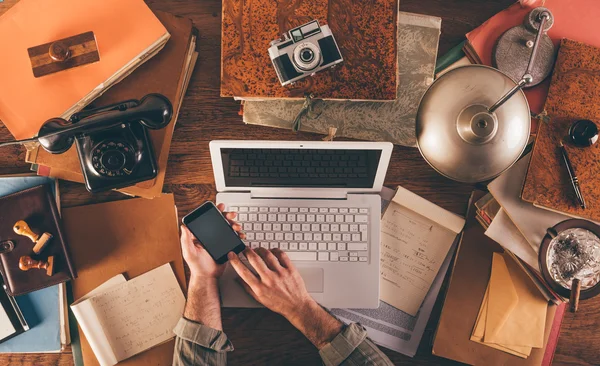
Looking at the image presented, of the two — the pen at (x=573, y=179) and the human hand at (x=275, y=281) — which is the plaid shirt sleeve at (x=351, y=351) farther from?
the pen at (x=573, y=179)

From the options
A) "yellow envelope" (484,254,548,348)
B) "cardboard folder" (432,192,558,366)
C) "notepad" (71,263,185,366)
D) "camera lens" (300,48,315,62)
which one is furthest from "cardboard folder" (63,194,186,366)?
"yellow envelope" (484,254,548,348)

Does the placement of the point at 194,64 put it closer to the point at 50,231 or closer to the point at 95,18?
the point at 95,18

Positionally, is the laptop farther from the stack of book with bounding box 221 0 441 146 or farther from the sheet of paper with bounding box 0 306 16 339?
the sheet of paper with bounding box 0 306 16 339

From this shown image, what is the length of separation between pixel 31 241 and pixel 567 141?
1166mm

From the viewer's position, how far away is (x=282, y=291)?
1004 mm

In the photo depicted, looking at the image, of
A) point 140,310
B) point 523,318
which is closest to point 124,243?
point 140,310

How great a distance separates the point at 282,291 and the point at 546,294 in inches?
23.2

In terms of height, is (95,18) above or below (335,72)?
above

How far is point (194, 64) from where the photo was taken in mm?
1092

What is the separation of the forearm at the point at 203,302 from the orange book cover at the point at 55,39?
1.51ft

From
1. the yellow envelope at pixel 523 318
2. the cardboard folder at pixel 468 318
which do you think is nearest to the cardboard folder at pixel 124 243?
the cardboard folder at pixel 468 318

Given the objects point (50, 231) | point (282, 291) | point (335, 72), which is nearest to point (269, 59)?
point (335, 72)

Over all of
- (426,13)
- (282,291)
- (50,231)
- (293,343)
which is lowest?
(293,343)

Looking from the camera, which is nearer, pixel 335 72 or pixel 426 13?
pixel 335 72
